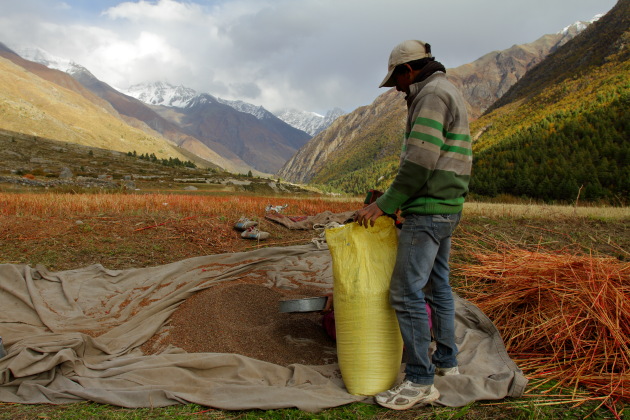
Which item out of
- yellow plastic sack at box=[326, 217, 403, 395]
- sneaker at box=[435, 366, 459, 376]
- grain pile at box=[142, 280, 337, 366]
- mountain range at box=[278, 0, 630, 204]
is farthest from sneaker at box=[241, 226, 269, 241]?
mountain range at box=[278, 0, 630, 204]

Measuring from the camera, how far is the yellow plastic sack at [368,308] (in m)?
2.53

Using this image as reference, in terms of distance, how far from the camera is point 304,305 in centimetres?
316

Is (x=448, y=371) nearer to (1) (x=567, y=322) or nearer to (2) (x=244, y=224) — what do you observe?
(1) (x=567, y=322)

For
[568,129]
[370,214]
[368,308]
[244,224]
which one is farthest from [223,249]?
[568,129]

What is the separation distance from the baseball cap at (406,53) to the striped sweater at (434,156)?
169 millimetres

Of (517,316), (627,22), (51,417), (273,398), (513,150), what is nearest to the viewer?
(51,417)

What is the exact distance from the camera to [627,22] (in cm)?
6303

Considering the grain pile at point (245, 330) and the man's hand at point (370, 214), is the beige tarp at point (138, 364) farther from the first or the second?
the man's hand at point (370, 214)

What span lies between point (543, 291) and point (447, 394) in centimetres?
180

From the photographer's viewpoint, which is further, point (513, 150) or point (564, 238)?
point (513, 150)

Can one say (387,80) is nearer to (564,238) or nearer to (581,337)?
(581,337)

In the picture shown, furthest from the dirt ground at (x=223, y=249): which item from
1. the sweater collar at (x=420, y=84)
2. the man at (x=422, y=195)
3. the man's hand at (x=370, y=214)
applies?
the sweater collar at (x=420, y=84)

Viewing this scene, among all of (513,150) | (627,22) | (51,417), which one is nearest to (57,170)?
(51,417)

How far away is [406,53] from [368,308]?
171 cm
